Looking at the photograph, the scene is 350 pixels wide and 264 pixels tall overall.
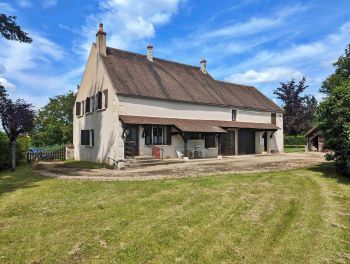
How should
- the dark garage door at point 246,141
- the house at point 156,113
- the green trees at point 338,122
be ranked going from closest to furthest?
the green trees at point 338,122 < the house at point 156,113 < the dark garage door at point 246,141

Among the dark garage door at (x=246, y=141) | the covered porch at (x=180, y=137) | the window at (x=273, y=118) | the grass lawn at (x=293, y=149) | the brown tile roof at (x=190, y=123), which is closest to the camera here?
the brown tile roof at (x=190, y=123)

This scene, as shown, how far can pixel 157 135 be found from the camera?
74.6 ft

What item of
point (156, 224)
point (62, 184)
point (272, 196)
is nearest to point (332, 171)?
point (272, 196)

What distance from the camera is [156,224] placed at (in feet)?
22.3

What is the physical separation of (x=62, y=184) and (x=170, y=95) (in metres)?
14.0

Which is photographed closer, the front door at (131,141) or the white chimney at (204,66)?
the front door at (131,141)

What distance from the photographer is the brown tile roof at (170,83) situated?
22906 mm

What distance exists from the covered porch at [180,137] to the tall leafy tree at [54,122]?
3212 centimetres

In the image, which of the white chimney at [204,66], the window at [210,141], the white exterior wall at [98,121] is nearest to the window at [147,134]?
the white exterior wall at [98,121]

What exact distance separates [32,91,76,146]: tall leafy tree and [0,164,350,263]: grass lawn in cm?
4409

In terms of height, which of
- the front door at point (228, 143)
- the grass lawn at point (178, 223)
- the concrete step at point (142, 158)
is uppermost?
the front door at point (228, 143)

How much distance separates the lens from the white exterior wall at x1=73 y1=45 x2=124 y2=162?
2095 cm

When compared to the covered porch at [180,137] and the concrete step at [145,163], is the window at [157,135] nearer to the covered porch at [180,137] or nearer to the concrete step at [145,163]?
the covered porch at [180,137]

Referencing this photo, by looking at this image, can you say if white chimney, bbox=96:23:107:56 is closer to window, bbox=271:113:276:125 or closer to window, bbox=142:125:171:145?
window, bbox=142:125:171:145
